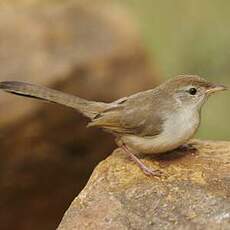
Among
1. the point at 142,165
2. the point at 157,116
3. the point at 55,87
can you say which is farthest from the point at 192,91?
the point at 55,87

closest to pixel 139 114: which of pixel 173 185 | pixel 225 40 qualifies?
pixel 173 185

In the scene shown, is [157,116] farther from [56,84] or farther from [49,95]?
[56,84]

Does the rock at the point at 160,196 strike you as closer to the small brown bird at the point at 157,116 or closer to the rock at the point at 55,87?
the small brown bird at the point at 157,116

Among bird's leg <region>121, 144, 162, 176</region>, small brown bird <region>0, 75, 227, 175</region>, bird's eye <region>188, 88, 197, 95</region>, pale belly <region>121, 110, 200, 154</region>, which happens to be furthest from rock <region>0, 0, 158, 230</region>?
bird's eye <region>188, 88, 197, 95</region>

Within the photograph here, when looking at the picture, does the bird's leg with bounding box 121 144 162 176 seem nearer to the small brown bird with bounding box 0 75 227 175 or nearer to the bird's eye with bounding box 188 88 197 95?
the small brown bird with bounding box 0 75 227 175

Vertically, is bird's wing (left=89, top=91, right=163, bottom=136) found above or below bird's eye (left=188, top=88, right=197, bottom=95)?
below
